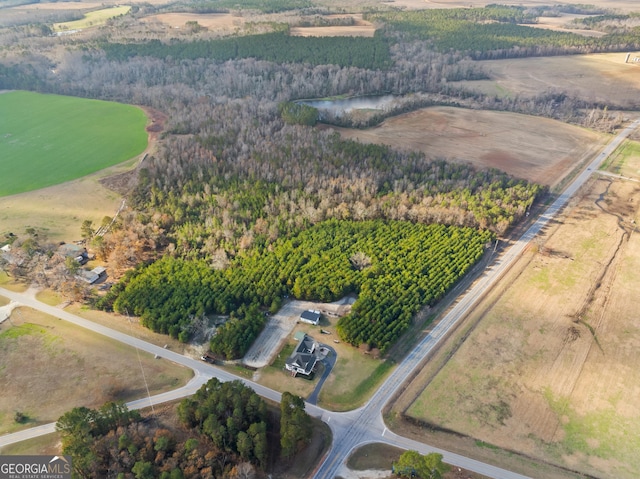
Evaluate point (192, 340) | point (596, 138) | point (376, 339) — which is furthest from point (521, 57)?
point (192, 340)

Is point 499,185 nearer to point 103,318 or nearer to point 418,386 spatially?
point 418,386

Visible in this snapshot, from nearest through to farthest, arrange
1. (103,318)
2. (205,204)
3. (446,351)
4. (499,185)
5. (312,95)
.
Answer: (446,351) < (103,318) < (205,204) < (499,185) < (312,95)

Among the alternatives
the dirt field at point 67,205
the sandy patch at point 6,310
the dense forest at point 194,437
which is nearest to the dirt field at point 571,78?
the dirt field at point 67,205

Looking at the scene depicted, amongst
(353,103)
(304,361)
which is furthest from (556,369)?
(353,103)

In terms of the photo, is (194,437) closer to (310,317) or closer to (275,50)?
(310,317)

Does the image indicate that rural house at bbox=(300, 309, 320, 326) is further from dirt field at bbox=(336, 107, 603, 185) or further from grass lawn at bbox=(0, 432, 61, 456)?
dirt field at bbox=(336, 107, 603, 185)

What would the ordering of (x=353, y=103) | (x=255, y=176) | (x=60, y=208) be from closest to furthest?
(x=60, y=208) < (x=255, y=176) < (x=353, y=103)
